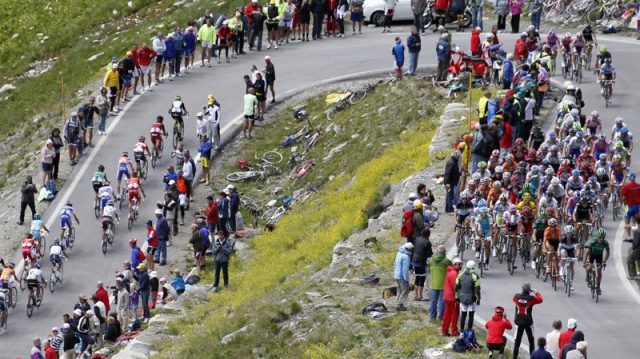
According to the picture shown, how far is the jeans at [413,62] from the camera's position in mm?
43594

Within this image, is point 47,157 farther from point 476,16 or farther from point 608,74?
point 476,16

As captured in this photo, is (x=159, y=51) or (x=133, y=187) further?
(x=159, y=51)

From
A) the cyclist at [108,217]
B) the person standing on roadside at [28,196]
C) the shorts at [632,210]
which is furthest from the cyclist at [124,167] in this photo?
the shorts at [632,210]

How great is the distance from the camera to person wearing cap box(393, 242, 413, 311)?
2616 centimetres

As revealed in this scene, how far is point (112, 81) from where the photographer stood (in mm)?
43938

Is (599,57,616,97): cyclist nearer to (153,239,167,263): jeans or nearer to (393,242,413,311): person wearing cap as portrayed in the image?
(153,239,167,263): jeans

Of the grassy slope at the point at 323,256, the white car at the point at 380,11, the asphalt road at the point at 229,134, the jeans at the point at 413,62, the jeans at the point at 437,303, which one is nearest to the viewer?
the jeans at the point at 437,303

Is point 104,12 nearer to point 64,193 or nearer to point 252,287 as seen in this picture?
point 64,193

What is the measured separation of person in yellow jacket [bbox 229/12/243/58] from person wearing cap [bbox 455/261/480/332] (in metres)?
24.9

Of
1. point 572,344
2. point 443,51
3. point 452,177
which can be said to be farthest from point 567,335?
point 443,51

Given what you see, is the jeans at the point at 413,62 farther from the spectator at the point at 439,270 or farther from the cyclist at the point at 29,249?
the spectator at the point at 439,270

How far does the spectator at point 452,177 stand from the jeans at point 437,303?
574 centimetres

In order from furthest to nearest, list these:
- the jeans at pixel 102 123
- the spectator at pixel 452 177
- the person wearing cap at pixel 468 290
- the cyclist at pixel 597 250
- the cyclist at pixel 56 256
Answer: the jeans at pixel 102 123
the cyclist at pixel 56 256
the spectator at pixel 452 177
the cyclist at pixel 597 250
the person wearing cap at pixel 468 290

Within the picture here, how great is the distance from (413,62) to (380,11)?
822 cm
